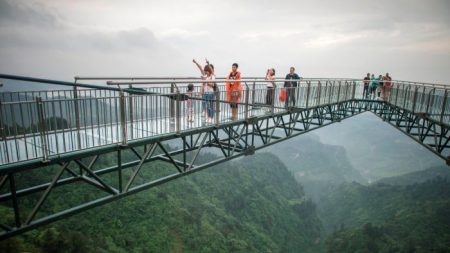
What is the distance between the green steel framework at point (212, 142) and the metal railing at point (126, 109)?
11 centimetres

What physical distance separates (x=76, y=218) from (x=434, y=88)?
119 feet

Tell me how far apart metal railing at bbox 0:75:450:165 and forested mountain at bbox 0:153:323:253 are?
71.1 ft

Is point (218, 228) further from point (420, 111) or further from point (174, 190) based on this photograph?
point (420, 111)

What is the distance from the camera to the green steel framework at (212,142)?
5133 millimetres

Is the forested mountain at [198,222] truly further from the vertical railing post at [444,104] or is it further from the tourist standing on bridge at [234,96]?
the vertical railing post at [444,104]

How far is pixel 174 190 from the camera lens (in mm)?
53594

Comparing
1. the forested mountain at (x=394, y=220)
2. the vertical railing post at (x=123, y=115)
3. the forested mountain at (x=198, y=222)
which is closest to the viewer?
the vertical railing post at (x=123, y=115)

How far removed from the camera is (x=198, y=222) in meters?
47.5

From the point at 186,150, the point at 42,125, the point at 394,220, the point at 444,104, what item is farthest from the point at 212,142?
the point at 394,220

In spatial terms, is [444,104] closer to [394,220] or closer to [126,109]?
[126,109]

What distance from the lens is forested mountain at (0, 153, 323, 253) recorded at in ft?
99.7

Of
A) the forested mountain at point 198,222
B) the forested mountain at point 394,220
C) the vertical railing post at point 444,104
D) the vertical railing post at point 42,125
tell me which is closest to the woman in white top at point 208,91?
the vertical railing post at point 42,125

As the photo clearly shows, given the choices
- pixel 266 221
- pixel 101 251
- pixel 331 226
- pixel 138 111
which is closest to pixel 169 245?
pixel 101 251

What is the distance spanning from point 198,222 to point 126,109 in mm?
44653
